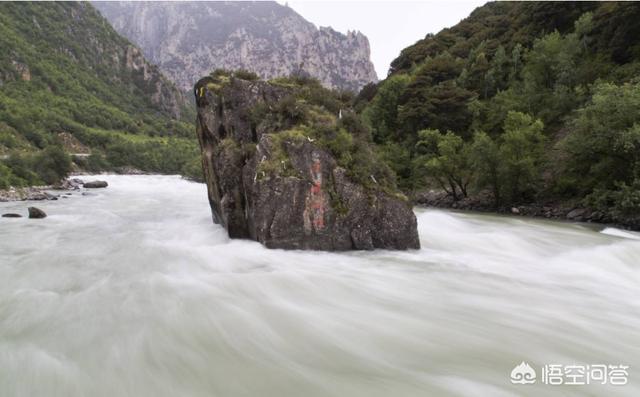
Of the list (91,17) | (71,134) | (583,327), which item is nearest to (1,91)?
(71,134)

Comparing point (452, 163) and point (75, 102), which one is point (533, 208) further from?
point (75, 102)

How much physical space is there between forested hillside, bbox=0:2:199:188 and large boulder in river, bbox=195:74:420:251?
34.7 meters

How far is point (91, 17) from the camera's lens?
197375 mm

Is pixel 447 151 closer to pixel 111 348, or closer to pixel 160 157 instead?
pixel 111 348

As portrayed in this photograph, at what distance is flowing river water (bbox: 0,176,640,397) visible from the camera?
4.82m

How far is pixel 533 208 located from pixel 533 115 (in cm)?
1520

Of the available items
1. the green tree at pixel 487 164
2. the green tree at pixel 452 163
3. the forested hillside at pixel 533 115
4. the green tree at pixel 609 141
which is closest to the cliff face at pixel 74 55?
the forested hillside at pixel 533 115

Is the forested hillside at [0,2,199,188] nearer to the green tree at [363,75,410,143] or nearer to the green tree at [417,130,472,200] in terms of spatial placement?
the green tree at [363,75,410,143]

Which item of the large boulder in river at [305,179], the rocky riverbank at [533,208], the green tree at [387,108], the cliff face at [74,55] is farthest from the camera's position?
the cliff face at [74,55]

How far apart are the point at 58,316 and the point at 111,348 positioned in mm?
2249

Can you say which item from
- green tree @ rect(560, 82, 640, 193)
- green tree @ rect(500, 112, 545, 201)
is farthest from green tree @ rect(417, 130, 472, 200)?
green tree @ rect(560, 82, 640, 193)

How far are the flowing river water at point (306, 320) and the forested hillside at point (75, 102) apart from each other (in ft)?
Result: 125

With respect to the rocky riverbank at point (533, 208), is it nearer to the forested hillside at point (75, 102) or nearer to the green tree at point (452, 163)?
the green tree at point (452, 163)

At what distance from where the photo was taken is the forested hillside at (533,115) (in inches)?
803
